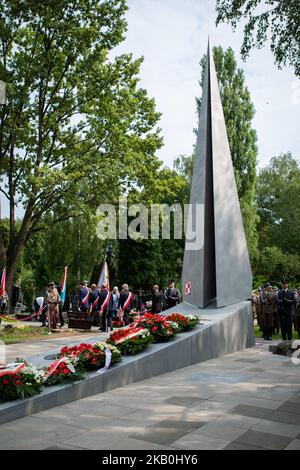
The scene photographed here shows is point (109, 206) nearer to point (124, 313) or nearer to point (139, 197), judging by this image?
point (139, 197)

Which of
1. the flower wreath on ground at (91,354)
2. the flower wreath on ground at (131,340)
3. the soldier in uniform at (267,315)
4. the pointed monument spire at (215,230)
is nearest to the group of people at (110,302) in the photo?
the soldier in uniform at (267,315)

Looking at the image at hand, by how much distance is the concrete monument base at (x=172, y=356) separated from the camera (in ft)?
20.6

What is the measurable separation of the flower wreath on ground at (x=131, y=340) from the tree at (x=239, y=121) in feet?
85.7

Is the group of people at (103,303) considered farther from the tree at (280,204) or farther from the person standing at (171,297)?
the tree at (280,204)

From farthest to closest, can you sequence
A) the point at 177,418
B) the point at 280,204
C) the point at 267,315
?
the point at 280,204 < the point at 267,315 < the point at 177,418

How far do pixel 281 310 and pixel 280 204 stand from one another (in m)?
36.9

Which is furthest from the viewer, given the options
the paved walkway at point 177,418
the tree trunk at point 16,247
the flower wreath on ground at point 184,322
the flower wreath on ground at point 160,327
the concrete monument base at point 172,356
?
the tree trunk at point 16,247

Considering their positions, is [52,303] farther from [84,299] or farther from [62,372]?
[62,372]

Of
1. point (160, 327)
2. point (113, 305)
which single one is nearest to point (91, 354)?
point (160, 327)

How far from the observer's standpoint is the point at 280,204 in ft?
163

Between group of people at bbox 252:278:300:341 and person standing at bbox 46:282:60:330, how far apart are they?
7765 mm

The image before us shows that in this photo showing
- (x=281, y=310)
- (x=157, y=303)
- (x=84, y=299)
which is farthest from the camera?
(x=84, y=299)

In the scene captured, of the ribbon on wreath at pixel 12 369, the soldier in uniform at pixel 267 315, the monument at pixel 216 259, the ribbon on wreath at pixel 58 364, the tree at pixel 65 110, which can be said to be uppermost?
the tree at pixel 65 110

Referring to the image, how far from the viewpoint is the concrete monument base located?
20.6 feet
